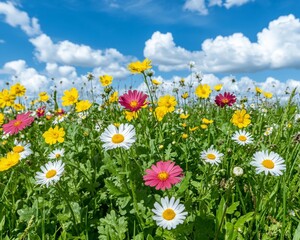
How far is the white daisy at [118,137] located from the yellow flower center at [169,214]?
1.49 feet

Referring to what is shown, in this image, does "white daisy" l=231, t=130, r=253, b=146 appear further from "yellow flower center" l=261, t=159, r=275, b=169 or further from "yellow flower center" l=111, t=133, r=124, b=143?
"yellow flower center" l=111, t=133, r=124, b=143

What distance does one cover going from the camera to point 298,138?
251 cm

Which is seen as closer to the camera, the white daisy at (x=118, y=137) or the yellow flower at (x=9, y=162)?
the white daisy at (x=118, y=137)

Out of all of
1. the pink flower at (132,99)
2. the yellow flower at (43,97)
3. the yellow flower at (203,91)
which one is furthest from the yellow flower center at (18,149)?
the yellow flower at (43,97)

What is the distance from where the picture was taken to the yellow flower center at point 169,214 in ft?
5.16

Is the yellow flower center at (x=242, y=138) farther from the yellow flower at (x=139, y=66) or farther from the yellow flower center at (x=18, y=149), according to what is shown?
the yellow flower center at (x=18, y=149)

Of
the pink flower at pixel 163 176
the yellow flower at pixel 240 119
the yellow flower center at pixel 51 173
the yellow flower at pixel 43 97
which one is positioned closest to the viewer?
the pink flower at pixel 163 176

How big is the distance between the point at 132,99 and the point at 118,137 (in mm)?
543

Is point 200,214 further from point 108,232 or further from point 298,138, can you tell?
point 298,138

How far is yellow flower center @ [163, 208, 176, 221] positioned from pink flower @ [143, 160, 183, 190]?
12 centimetres

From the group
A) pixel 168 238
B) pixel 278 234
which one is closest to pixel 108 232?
pixel 168 238

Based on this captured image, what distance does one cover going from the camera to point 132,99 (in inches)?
96.9

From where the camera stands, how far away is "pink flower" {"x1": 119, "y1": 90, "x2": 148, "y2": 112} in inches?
95.0

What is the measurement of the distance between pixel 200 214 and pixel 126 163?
1.75 ft
